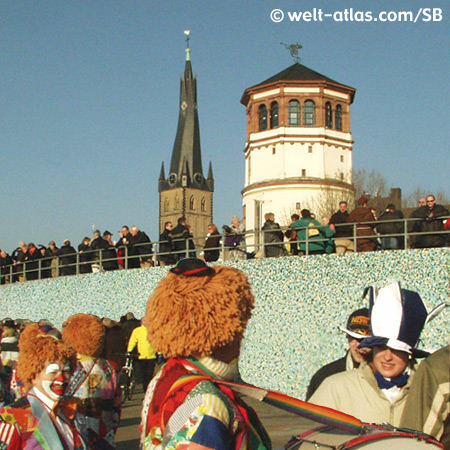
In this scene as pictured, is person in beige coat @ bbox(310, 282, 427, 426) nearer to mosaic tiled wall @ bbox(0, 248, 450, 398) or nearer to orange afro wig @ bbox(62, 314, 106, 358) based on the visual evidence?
orange afro wig @ bbox(62, 314, 106, 358)

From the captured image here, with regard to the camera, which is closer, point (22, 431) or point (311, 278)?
point (22, 431)

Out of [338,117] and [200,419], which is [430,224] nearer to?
[200,419]

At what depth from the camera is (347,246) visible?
15.6 metres

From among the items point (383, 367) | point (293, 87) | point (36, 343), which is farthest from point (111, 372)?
point (293, 87)

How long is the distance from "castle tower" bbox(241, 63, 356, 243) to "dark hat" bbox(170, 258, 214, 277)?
43297 mm

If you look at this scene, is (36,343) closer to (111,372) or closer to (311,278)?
(111,372)

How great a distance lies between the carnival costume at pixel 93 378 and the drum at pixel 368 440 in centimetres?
363

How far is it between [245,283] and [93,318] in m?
3.89

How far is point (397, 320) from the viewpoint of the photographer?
3.55m

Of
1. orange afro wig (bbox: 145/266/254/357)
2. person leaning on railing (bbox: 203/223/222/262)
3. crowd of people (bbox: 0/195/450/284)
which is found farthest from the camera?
person leaning on railing (bbox: 203/223/222/262)

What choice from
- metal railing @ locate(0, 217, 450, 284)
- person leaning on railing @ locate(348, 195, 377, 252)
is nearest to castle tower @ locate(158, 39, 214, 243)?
metal railing @ locate(0, 217, 450, 284)

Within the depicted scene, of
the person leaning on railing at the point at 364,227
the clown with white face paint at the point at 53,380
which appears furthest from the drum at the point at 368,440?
the person leaning on railing at the point at 364,227

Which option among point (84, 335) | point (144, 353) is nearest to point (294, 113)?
point (144, 353)

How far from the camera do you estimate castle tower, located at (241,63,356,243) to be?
46.8m
